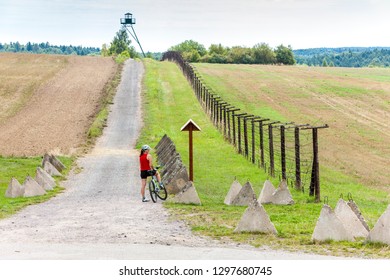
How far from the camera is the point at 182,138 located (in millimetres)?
50812

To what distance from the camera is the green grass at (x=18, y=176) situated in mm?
26155

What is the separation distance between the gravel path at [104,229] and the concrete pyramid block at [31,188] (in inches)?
31.7

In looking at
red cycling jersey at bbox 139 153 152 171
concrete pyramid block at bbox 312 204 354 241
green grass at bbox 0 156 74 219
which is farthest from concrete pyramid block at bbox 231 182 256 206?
concrete pyramid block at bbox 312 204 354 241

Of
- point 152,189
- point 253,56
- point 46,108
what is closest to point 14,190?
point 152,189

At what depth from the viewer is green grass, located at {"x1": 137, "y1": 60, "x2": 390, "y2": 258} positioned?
18547 millimetres

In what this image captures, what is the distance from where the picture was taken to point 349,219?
19797mm

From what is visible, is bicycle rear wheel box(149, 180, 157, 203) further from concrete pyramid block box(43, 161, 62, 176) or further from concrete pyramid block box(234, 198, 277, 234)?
concrete pyramid block box(43, 161, 62, 176)

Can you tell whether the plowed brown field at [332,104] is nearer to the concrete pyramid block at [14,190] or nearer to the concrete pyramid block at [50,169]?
the concrete pyramid block at [50,169]

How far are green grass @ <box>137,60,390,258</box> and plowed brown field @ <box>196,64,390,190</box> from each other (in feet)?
13.2

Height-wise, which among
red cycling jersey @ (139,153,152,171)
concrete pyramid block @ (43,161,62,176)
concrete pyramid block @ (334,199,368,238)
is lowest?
concrete pyramid block @ (43,161,62,176)

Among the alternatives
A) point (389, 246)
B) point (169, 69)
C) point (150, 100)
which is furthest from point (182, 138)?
point (169, 69)

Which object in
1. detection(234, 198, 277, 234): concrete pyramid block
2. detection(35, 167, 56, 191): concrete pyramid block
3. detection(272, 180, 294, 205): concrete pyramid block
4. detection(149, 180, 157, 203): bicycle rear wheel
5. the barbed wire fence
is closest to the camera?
detection(234, 198, 277, 234): concrete pyramid block

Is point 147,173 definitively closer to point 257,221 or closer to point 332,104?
point 257,221

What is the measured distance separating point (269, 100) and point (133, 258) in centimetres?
5883
